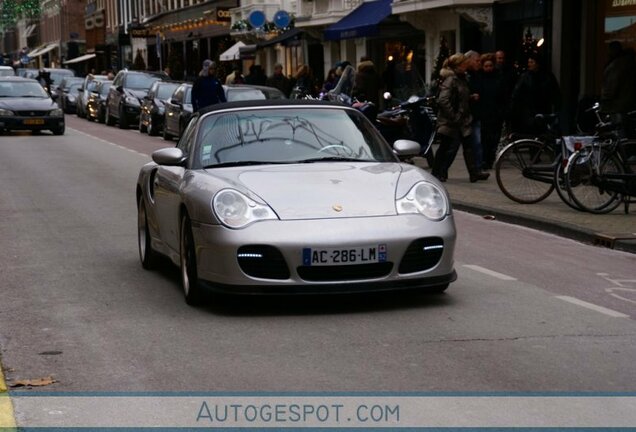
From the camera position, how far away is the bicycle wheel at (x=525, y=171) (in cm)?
1612

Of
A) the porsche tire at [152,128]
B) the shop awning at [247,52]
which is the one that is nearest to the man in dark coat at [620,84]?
the porsche tire at [152,128]

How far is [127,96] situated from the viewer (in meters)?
42.4

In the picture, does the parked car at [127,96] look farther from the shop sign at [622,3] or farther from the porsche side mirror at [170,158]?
the porsche side mirror at [170,158]

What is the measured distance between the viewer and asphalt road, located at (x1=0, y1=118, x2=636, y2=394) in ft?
22.6

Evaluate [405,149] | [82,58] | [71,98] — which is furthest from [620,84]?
[82,58]

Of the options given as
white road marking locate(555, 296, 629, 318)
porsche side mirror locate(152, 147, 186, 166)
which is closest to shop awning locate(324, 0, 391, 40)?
porsche side mirror locate(152, 147, 186, 166)

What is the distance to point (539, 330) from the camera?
8125mm

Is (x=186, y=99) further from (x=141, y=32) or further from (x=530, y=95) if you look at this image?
(x=141, y=32)

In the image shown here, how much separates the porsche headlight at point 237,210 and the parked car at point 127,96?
3343 centimetres

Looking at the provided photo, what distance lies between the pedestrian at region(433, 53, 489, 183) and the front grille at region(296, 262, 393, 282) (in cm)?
1056

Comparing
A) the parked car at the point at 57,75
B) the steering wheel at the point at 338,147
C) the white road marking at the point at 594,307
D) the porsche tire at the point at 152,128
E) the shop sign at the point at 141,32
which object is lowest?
the parked car at the point at 57,75

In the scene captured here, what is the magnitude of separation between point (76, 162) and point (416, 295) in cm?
1735

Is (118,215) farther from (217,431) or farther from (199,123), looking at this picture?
(217,431)

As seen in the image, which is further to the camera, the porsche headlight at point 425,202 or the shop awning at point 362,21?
the shop awning at point 362,21
